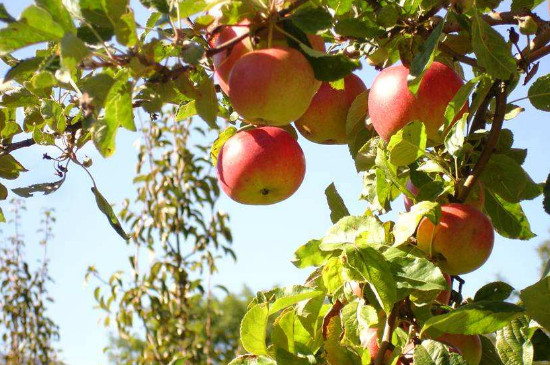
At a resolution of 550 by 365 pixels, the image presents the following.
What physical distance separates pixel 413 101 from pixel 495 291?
1.25 feet

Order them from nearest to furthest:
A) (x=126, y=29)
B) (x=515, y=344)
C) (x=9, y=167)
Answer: (x=126, y=29) → (x=515, y=344) → (x=9, y=167)

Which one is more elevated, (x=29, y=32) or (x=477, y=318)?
(x=29, y=32)

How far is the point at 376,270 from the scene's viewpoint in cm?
100

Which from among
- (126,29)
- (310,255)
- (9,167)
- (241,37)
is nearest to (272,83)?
(241,37)

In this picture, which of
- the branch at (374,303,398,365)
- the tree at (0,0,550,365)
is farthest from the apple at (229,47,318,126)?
the branch at (374,303,398,365)

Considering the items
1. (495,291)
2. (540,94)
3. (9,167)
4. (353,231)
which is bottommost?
(495,291)

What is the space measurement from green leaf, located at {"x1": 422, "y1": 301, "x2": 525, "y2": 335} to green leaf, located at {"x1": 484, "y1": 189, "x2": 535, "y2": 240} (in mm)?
357

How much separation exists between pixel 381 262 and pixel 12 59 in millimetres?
962

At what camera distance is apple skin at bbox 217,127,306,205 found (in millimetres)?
1199

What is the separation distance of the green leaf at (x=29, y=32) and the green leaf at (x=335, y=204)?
65cm

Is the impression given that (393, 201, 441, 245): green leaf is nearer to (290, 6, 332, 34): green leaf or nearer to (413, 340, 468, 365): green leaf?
(413, 340, 468, 365): green leaf

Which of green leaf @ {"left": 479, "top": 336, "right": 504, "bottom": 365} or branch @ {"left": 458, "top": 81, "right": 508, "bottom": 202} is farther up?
branch @ {"left": 458, "top": 81, "right": 508, "bottom": 202}

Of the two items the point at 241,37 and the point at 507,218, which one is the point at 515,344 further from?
the point at 241,37

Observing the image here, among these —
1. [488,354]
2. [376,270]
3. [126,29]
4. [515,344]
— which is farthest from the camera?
[488,354]
